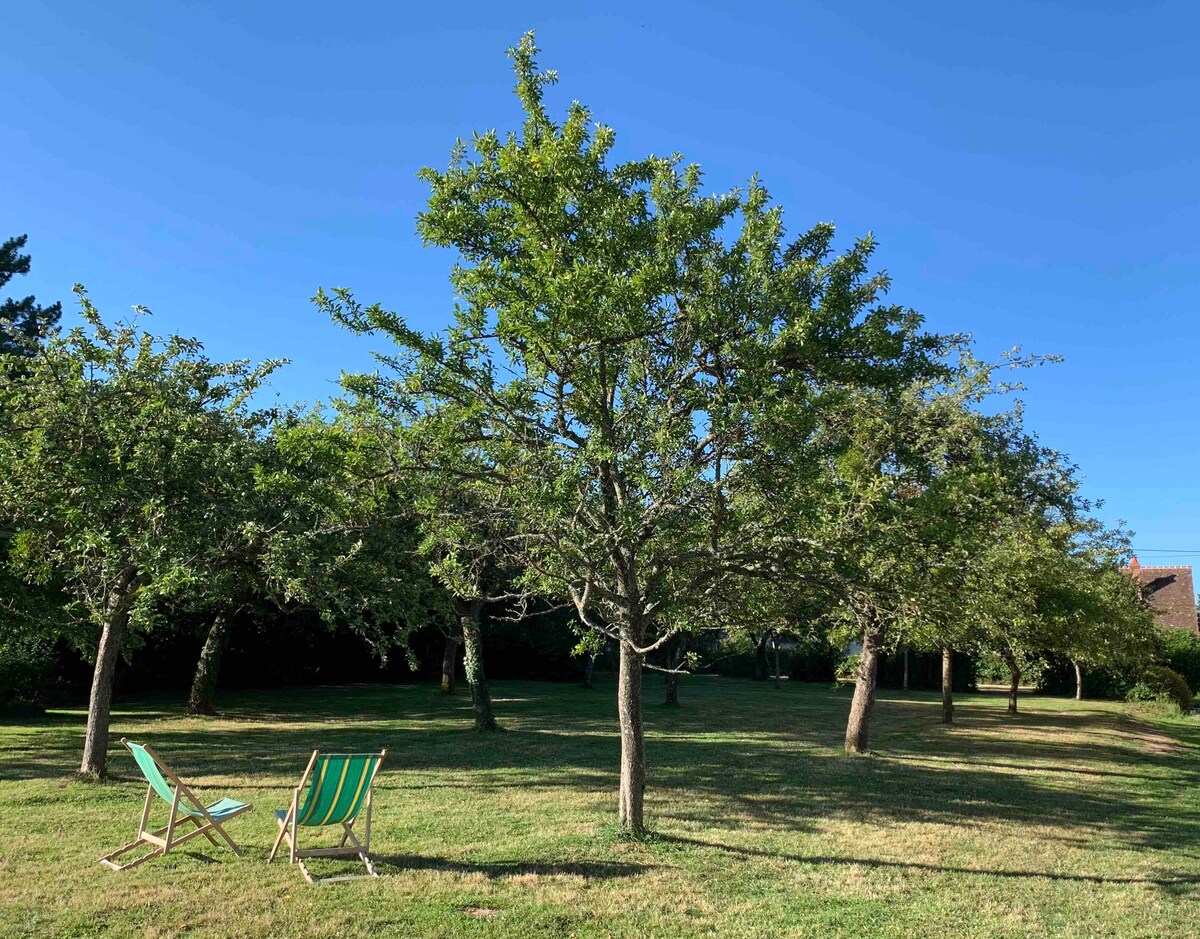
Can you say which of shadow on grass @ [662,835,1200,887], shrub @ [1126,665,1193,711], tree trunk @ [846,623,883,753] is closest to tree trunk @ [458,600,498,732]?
tree trunk @ [846,623,883,753]

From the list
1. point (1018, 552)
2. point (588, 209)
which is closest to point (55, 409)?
point (588, 209)

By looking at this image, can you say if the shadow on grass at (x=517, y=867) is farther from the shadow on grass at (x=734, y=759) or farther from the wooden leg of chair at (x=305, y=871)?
the wooden leg of chair at (x=305, y=871)

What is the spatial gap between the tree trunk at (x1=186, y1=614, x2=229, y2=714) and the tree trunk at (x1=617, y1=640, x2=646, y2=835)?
15.9 metres

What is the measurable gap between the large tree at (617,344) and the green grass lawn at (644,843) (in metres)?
2.29

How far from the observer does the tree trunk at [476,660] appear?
16922 mm

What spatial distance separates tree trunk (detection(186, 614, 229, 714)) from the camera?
2067 cm

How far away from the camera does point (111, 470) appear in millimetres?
9664

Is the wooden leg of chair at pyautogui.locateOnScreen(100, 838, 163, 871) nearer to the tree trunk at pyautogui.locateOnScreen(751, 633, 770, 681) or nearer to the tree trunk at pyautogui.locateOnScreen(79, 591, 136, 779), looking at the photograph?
the tree trunk at pyautogui.locateOnScreen(79, 591, 136, 779)

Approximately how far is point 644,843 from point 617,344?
4657 millimetres

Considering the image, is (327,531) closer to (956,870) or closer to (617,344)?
(617,344)

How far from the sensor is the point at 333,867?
674 centimetres

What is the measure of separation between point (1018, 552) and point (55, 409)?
13.7m

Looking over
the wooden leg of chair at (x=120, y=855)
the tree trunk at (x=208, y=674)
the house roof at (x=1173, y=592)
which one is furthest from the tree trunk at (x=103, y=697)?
the house roof at (x=1173, y=592)

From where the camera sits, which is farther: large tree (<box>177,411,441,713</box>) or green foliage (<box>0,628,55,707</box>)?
green foliage (<box>0,628,55,707</box>)
